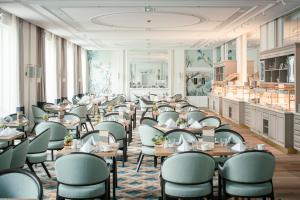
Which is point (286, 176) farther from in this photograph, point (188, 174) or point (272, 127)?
point (188, 174)

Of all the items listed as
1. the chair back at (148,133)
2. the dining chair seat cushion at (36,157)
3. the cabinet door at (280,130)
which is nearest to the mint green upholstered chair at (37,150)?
the dining chair seat cushion at (36,157)

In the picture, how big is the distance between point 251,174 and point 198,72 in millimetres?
19382

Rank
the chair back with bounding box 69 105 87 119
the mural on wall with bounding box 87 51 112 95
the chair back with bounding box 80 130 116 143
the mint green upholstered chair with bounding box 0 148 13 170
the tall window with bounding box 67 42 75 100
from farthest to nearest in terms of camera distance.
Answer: the mural on wall with bounding box 87 51 112 95, the tall window with bounding box 67 42 75 100, the chair back with bounding box 69 105 87 119, the chair back with bounding box 80 130 116 143, the mint green upholstered chair with bounding box 0 148 13 170

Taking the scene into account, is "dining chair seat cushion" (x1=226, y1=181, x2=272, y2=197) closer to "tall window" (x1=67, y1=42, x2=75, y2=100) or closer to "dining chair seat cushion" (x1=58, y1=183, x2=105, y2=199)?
"dining chair seat cushion" (x1=58, y1=183, x2=105, y2=199)

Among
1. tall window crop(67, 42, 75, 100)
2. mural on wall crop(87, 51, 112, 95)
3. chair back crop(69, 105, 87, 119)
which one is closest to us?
chair back crop(69, 105, 87, 119)

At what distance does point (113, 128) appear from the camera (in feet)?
24.9

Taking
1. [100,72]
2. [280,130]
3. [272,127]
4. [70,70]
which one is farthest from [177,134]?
[100,72]

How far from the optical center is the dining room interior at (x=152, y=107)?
14.8 feet

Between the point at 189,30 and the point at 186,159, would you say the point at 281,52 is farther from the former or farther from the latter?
the point at 186,159

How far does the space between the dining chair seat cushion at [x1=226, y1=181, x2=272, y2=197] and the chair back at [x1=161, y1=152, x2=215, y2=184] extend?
34 cm

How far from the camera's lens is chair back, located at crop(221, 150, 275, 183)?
4.49m

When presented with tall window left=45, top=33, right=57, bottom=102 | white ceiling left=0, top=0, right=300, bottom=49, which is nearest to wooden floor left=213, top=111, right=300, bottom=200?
white ceiling left=0, top=0, right=300, bottom=49

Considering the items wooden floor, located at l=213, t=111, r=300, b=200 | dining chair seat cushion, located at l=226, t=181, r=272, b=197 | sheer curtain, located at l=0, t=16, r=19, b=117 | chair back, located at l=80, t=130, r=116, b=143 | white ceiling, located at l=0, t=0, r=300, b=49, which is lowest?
wooden floor, located at l=213, t=111, r=300, b=200

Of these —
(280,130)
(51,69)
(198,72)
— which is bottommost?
(280,130)
